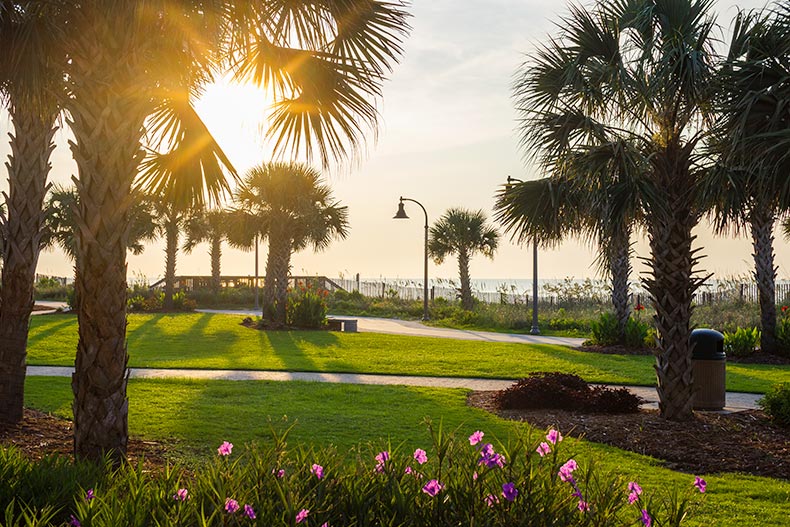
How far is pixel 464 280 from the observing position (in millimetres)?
39812

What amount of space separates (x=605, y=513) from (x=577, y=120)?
7424 mm

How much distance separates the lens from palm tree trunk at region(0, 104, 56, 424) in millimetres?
8375

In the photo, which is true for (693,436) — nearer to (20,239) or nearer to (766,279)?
(20,239)

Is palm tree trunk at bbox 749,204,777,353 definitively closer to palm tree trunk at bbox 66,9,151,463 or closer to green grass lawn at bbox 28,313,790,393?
green grass lawn at bbox 28,313,790,393

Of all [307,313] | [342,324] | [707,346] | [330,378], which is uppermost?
[307,313]

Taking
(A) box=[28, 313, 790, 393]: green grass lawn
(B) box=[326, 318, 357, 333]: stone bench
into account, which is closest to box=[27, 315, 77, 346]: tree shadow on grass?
(A) box=[28, 313, 790, 393]: green grass lawn

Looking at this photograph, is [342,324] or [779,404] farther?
[342,324]

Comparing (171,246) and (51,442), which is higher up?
(171,246)

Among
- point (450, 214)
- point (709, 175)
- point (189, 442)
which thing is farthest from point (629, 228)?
point (450, 214)

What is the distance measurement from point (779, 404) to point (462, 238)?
1236 inches

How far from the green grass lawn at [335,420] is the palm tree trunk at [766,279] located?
1091 cm

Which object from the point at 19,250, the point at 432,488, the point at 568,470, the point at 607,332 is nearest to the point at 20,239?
the point at 19,250

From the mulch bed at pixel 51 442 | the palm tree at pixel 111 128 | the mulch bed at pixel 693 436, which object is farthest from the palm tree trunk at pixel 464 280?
the palm tree at pixel 111 128

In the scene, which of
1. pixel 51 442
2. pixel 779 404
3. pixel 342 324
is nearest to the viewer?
pixel 51 442
